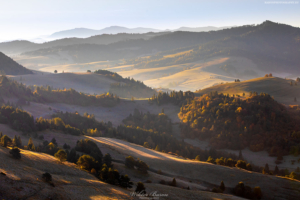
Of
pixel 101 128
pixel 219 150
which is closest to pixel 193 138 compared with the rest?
pixel 219 150

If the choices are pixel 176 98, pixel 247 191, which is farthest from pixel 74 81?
pixel 247 191

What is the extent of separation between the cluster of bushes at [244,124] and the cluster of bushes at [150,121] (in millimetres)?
3396

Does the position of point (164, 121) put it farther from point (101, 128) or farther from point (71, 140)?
point (71, 140)

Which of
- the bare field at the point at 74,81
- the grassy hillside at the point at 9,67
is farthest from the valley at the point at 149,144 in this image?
the grassy hillside at the point at 9,67

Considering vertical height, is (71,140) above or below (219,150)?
above

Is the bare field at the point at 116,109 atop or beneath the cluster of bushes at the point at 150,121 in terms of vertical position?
atop

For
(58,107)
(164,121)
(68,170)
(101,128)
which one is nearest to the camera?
(68,170)

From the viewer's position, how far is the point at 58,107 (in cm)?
5334

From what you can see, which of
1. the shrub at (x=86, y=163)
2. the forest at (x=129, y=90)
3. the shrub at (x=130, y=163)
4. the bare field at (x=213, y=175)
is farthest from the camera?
the forest at (x=129, y=90)

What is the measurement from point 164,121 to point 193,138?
839 cm

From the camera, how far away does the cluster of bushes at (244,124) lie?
36.3 meters

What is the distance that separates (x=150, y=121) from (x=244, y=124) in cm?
1812

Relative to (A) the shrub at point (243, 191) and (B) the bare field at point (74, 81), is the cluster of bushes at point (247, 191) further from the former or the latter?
(B) the bare field at point (74, 81)

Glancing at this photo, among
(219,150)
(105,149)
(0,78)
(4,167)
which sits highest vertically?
(0,78)
